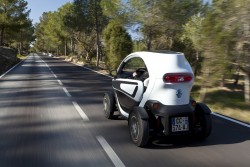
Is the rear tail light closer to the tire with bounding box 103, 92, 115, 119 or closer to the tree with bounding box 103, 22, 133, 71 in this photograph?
the tire with bounding box 103, 92, 115, 119

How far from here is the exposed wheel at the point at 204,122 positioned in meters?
6.22

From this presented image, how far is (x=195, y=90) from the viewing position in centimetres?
1452

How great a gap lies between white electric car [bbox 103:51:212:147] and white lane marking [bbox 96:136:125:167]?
1.64 ft

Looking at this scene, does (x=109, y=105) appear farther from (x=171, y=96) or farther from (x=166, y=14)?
(x=166, y=14)

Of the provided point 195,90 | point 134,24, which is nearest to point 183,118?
point 195,90

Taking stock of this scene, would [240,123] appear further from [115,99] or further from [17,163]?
[17,163]

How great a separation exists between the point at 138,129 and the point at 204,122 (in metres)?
1.28

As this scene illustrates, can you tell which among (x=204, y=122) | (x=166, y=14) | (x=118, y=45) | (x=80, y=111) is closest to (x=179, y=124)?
(x=204, y=122)

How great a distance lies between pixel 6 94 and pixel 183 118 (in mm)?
8849

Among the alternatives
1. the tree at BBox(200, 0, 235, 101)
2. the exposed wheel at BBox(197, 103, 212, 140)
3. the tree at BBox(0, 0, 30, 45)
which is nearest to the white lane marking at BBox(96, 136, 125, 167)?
the exposed wheel at BBox(197, 103, 212, 140)

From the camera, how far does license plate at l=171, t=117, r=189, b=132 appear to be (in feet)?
19.2

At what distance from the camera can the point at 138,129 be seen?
5887 millimetres

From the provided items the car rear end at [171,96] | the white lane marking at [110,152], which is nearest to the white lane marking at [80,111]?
the white lane marking at [110,152]

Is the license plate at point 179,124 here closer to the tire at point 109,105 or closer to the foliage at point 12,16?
the tire at point 109,105
